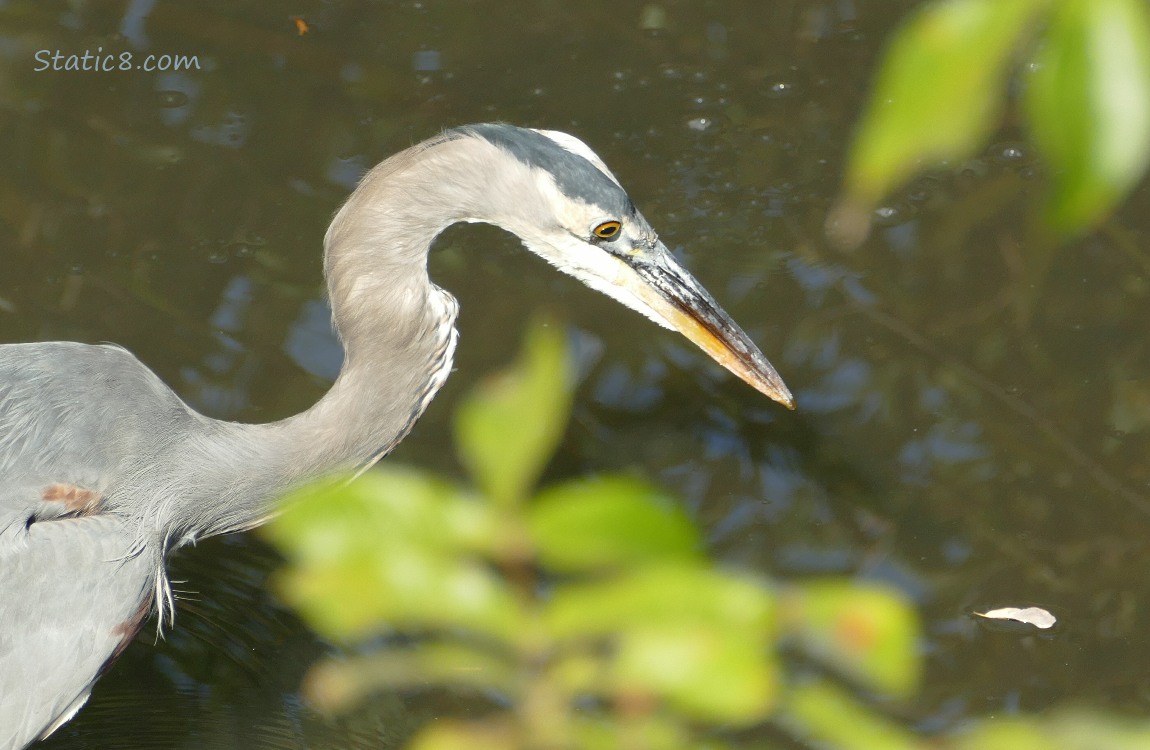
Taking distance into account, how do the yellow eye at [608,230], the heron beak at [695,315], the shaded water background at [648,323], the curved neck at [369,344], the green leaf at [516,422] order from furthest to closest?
1. the shaded water background at [648,323]
2. the heron beak at [695,315]
3. the yellow eye at [608,230]
4. the curved neck at [369,344]
5. the green leaf at [516,422]

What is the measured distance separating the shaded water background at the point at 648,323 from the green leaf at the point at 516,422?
8.48ft

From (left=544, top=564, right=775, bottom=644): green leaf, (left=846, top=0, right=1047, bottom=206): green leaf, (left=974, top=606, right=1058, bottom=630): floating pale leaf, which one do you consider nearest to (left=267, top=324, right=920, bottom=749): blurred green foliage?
(left=544, top=564, right=775, bottom=644): green leaf

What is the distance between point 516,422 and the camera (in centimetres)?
67

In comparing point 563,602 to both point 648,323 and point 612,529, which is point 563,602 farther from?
point 648,323

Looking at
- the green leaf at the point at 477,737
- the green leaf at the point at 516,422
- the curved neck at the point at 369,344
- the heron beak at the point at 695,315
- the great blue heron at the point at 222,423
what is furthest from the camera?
the heron beak at the point at 695,315

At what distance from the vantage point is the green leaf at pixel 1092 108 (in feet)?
1.65

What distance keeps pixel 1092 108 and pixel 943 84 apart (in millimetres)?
63

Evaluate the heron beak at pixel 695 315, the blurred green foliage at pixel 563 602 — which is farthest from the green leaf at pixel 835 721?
the heron beak at pixel 695 315

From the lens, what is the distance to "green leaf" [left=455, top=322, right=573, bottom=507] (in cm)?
66

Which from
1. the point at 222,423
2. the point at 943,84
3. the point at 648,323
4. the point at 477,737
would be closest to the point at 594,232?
the point at 222,423

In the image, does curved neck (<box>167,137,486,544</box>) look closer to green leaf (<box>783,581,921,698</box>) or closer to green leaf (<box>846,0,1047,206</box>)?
green leaf (<box>783,581,921,698</box>)

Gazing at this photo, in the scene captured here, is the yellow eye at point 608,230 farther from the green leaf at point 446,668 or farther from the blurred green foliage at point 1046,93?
the blurred green foliage at point 1046,93

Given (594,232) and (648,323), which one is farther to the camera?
(648,323)

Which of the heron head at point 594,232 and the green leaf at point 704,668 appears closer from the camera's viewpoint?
the green leaf at point 704,668
